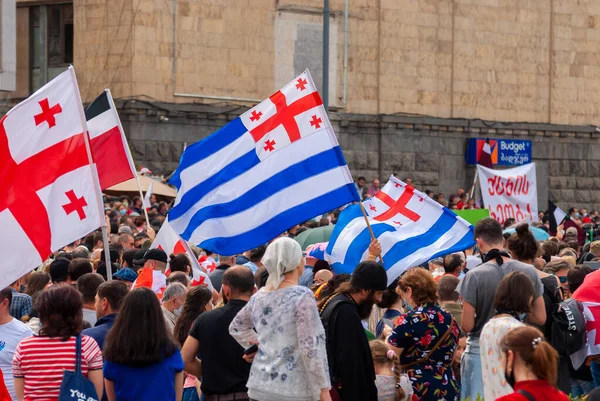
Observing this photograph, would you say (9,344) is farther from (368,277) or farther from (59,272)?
(59,272)

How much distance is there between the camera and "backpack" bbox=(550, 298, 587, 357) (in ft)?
31.3

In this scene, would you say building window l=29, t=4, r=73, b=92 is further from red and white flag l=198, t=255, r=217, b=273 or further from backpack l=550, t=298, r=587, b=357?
backpack l=550, t=298, r=587, b=357

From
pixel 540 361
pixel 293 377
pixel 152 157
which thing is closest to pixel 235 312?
pixel 293 377

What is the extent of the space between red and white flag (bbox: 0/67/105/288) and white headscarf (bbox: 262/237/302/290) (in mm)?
2418

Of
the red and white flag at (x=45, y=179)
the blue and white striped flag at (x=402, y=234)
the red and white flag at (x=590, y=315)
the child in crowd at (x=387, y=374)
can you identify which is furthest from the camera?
the blue and white striped flag at (x=402, y=234)

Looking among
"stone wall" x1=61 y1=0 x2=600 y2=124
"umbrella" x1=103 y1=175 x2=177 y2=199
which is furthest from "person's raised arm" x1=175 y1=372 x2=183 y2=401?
"stone wall" x1=61 y1=0 x2=600 y2=124

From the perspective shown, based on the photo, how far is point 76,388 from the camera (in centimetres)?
697

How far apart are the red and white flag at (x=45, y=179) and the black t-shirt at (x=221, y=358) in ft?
5.92

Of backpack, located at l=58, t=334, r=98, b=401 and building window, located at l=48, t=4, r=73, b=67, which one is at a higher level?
building window, located at l=48, t=4, r=73, b=67

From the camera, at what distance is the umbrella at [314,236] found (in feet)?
50.9

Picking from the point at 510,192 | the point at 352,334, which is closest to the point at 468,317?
the point at 352,334

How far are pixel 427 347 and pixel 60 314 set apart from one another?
2589 millimetres

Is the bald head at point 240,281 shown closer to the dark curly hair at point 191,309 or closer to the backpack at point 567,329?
the dark curly hair at point 191,309

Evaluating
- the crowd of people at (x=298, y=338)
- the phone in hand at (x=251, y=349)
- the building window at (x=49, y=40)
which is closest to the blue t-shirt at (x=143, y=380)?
the crowd of people at (x=298, y=338)
